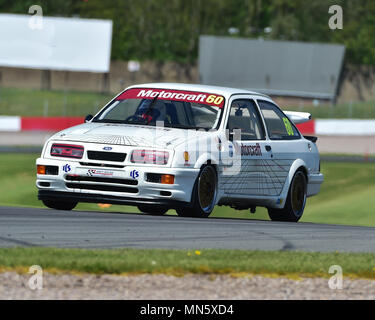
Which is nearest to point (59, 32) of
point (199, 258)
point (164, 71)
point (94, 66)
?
point (94, 66)

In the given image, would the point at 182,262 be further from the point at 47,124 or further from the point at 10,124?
the point at 10,124

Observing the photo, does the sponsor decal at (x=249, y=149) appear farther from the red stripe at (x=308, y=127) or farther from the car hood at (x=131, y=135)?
the red stripe at (x=308, y=127)

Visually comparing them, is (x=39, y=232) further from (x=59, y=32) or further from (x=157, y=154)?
(x=59, y=32)

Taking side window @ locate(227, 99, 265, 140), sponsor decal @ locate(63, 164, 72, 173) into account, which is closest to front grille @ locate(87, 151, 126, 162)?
sponsor decal @ locate(63, 164, 72, 173)

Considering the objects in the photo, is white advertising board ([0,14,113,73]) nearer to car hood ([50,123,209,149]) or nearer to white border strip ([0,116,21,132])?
white border strip ([0,116,21,132])

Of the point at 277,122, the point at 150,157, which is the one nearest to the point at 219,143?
the point at 150,157

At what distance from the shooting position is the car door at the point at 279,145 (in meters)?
11.8

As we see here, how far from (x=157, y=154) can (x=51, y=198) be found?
1375 millimetres

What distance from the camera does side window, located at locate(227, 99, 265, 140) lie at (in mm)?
11461

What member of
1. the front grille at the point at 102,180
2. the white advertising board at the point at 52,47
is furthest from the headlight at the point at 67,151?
the white advertising board at the point at 52,47

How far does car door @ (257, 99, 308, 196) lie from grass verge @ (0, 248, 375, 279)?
3520mm

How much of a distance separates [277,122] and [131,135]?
2769 millimetres

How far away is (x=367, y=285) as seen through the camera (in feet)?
23.9

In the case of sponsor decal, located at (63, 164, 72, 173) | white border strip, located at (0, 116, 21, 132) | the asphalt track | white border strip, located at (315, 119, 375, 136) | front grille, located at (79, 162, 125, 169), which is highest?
front grille, located at (79, 162, 125, 169)
